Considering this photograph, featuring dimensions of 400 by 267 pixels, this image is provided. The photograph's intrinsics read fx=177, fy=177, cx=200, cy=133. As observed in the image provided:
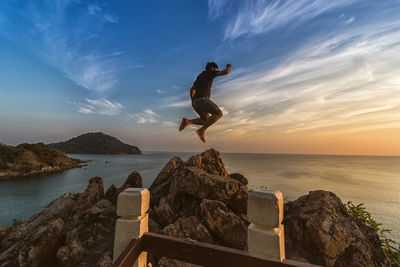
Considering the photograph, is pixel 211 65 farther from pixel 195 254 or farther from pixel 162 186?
pixel 162 186

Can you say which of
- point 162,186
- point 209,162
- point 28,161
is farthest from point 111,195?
point 28,161

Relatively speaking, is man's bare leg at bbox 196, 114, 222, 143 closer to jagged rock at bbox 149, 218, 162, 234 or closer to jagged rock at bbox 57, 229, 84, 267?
jagged rock at bbox 149, 218, 162, 234

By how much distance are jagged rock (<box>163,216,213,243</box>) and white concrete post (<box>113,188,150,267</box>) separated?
11.4ft

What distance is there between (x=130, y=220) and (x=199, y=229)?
13.4ft

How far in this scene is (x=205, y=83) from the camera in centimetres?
472

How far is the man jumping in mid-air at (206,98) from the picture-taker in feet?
15.3

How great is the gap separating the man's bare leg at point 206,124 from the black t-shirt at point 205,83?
0.62 m

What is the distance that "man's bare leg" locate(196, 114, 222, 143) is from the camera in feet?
15.4

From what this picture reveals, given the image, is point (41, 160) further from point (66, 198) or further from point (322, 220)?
point (322, 220)

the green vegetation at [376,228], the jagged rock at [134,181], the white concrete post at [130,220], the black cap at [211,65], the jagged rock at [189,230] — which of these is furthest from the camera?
the jagged rock at [134,181]

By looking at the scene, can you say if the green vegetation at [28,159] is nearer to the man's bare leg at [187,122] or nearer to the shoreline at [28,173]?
the shoreline at [28,173]

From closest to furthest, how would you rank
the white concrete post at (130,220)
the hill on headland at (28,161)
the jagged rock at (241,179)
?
the white concrete post at (130,220) → the jagged rock at (241,179) → the hill on headland at (28,161)

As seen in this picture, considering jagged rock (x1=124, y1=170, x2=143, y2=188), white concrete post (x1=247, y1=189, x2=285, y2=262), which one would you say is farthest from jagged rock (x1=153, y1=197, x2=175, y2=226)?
white concrete post (x1=247, y1=189, x2=285, y2=262)

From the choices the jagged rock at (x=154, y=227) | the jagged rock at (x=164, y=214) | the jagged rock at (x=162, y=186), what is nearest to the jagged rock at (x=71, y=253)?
the jagged rock at (x=154, y=227)
